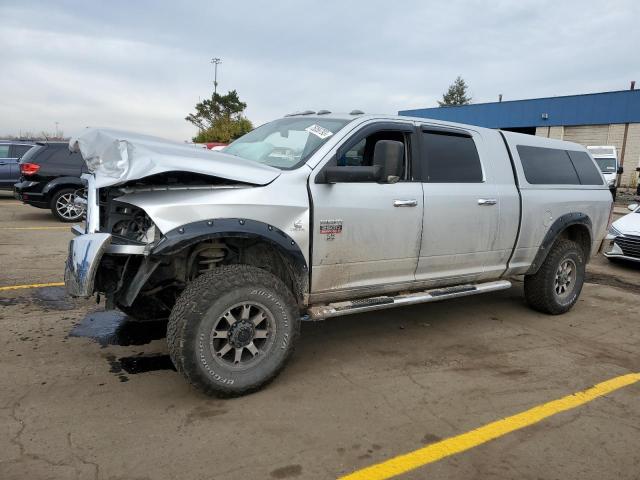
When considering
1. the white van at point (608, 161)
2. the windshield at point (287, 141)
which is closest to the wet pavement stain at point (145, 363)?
the windshield at point (287, 141)

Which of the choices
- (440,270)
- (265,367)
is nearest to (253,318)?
(265,367)

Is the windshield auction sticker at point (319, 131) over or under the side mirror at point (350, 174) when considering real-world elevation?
over

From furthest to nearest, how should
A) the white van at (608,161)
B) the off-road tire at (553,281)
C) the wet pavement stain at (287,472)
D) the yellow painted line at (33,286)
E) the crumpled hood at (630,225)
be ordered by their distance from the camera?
the white van at (608,161) < the crumpled hood at (630,225) < the yellow painted line at (33,286) < the off-road tire at (553,281) < the wet pavement stain at (287,472)

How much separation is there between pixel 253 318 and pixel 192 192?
93 centimetres

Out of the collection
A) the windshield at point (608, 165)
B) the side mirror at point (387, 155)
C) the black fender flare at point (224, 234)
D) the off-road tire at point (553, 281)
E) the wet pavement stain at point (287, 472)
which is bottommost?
the wet pavement stain at point (287, 472)

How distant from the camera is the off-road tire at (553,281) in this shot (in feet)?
18.2

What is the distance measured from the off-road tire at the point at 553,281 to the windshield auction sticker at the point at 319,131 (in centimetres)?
307

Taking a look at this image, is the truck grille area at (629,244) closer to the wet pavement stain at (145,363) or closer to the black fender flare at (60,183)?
the wet pavement stain at (145,363)

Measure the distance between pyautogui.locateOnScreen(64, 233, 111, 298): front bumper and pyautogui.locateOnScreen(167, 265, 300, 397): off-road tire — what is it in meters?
0.54

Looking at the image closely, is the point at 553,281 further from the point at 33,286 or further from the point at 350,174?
the point at 33,286

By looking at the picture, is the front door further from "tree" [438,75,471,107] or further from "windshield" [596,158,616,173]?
"tree" [438,75,471,107]

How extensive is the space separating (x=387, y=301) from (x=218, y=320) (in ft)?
4.78

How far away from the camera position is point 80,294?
3.19 metres

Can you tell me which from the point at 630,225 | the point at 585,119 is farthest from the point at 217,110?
the point at 630,225
